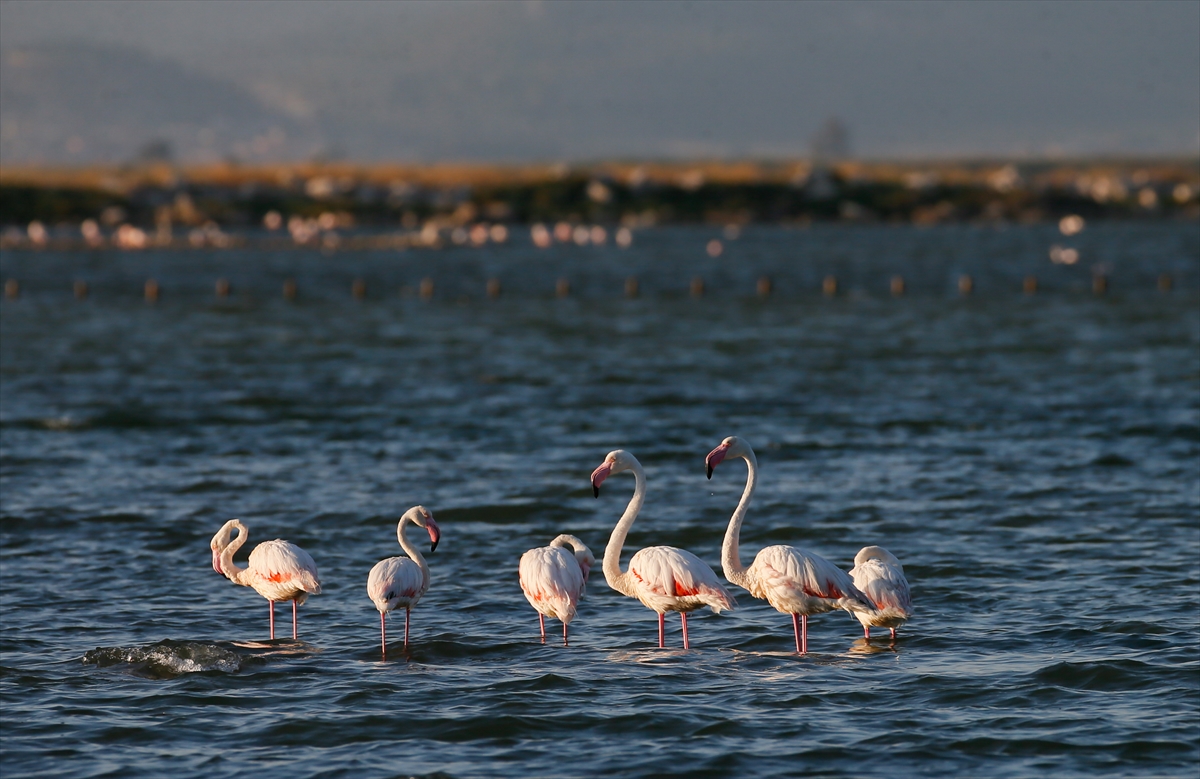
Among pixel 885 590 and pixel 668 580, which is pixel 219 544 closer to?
pixel 668 580

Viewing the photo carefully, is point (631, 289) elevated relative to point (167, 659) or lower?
elevated

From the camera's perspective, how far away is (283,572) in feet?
50.7

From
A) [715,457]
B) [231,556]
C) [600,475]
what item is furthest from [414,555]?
[715,457]

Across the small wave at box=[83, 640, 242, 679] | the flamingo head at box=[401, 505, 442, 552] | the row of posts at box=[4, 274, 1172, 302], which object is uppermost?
the row of posts at box=[4, 274, 1172, 302]

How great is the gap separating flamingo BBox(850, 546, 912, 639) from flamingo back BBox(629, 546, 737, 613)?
1.31m

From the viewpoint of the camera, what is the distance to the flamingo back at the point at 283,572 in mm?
15391

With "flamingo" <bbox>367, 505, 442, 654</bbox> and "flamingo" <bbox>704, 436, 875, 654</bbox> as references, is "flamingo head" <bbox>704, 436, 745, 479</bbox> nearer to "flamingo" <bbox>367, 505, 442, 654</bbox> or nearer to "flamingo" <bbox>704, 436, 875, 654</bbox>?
"flamingo" <bbox>704, 436, 875, 654</bbox>

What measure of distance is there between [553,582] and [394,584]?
5.23ft

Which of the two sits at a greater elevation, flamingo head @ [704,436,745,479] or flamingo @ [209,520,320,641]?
flamingo head @ [704,436,745,479]

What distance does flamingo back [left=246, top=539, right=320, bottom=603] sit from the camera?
15391mm

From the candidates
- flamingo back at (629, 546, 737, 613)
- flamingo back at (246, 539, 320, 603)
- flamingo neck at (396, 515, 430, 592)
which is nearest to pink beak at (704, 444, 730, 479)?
flamingo back at (629, 546, 737, 613)

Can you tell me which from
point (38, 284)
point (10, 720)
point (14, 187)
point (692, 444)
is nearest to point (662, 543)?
point (692, 444)

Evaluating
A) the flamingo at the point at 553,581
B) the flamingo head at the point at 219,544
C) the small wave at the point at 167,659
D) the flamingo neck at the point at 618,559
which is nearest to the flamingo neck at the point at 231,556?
the flamingo head at the point at 219,544

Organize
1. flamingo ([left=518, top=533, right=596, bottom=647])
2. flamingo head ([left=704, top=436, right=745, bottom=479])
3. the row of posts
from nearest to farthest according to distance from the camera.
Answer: flamingo ([left=518, top=533, right=596, bottom=647]) < flamingo head ([left=704, top=436, right=745, bottom=479]) < the row of posts
